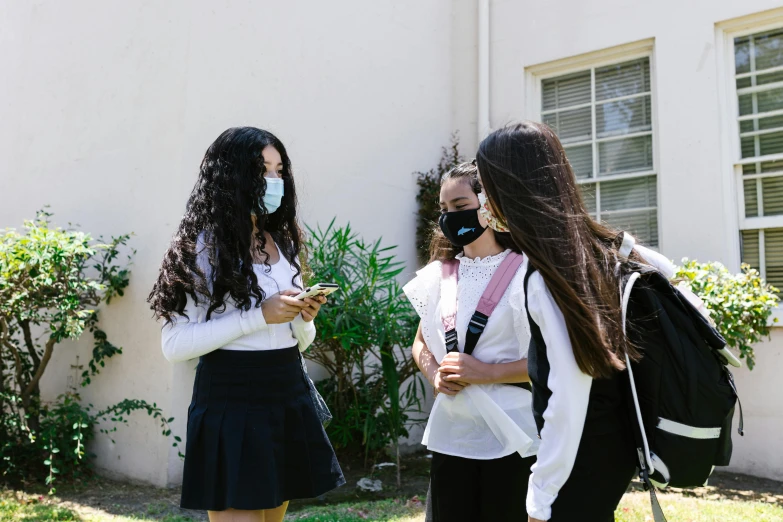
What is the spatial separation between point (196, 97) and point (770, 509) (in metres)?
4.71

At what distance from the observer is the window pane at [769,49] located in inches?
215

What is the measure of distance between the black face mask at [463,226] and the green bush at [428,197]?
3.53 m

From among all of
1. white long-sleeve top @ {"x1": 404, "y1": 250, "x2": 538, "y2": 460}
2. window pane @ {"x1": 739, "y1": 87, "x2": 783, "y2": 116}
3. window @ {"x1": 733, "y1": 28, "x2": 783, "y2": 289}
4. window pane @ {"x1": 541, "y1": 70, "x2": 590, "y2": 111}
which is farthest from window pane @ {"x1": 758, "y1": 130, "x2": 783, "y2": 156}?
white long-sleeve top @ {"x1": 404, "y1": 250, "x2": 538, "y2": 460}

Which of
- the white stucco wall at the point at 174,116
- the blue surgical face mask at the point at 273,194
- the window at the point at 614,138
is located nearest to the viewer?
the blue surgical face mask at the point at 273,194

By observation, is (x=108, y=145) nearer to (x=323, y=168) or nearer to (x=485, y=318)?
(x=323, y=168)

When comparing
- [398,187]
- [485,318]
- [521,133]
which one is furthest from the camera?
[398,187]

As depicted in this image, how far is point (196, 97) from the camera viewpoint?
4848 mm

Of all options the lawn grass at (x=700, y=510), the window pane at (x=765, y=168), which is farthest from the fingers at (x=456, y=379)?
the window pane at (x=765, y=168)

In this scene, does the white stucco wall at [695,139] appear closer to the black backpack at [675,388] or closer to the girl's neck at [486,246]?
the girl's neck at [486,246]

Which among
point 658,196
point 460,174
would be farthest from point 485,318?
point 658,196

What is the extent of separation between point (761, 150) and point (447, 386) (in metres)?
4.32

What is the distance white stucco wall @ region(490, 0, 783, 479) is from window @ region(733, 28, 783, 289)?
0.16 m

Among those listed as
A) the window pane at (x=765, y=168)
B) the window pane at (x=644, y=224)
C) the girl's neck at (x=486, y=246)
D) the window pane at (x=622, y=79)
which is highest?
the window pane at (x=622, y=79)

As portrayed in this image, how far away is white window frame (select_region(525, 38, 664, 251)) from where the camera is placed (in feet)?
19.2
